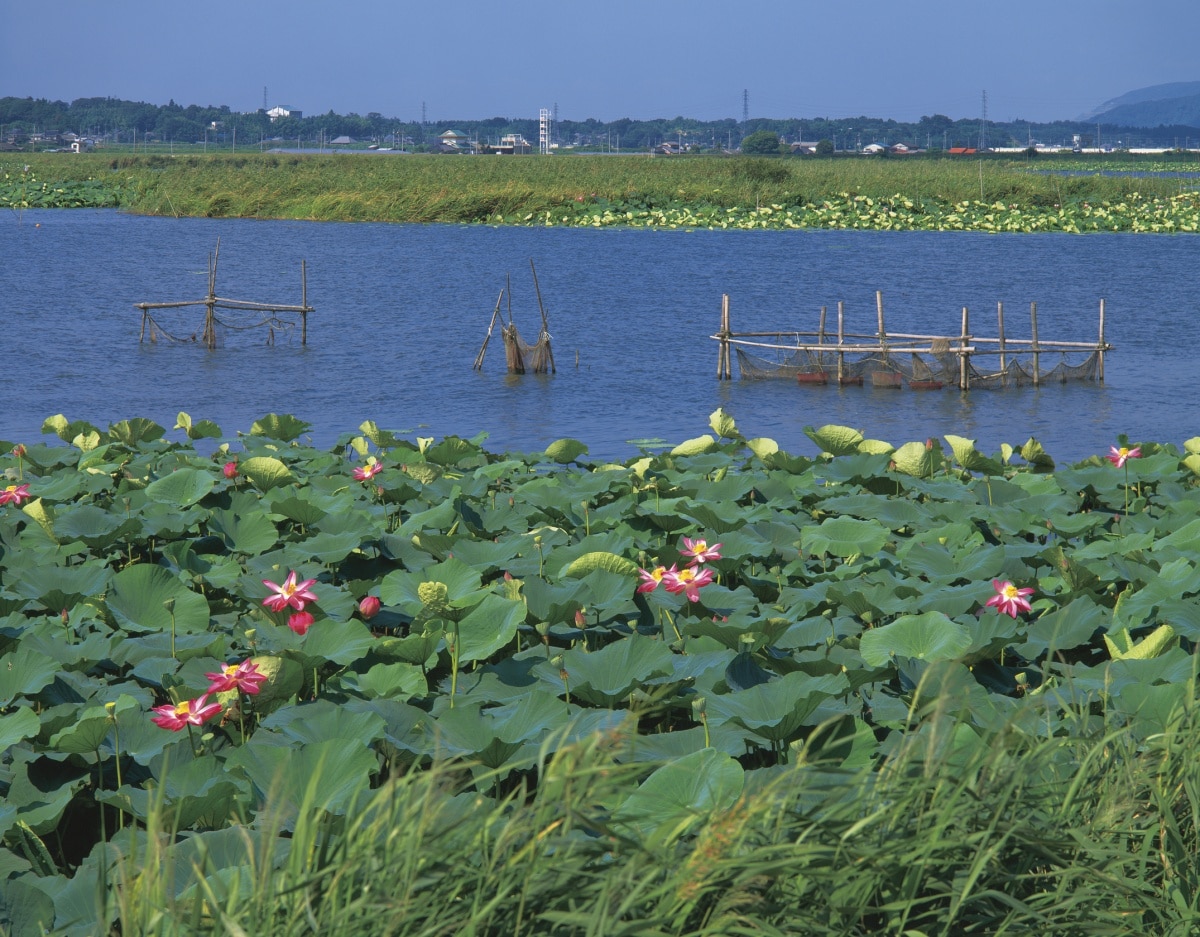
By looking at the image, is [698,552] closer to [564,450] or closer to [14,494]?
[564,450]

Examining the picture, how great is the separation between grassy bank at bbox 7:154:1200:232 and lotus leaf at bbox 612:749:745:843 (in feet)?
133

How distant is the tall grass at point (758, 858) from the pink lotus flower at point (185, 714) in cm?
47

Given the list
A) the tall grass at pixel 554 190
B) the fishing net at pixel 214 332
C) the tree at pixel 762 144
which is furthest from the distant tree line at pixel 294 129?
the fishing net at pixel 214 332

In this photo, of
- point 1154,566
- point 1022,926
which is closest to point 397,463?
point 1154,566

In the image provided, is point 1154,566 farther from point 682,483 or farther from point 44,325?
point 44,325

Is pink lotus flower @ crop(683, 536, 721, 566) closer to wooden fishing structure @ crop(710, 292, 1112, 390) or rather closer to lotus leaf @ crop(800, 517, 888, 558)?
lotus leaf @ crop(800, 517, 888, 558)

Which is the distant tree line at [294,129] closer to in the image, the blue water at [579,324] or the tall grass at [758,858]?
the blue water at [579,324]

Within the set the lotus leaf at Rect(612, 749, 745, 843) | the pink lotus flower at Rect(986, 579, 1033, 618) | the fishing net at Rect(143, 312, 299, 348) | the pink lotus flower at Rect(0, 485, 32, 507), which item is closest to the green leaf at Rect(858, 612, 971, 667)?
the pink lotus flower at Rect(986, 579, 1033, 618)

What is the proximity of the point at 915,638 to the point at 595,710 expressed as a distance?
0.95 m

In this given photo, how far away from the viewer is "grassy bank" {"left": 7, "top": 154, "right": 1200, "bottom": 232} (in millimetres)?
42062

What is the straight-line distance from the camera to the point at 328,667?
3467 millimetres

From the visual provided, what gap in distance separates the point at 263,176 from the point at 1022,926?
5314cm

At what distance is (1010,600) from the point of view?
3.54 meters

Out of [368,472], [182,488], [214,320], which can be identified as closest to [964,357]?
[368,472]
